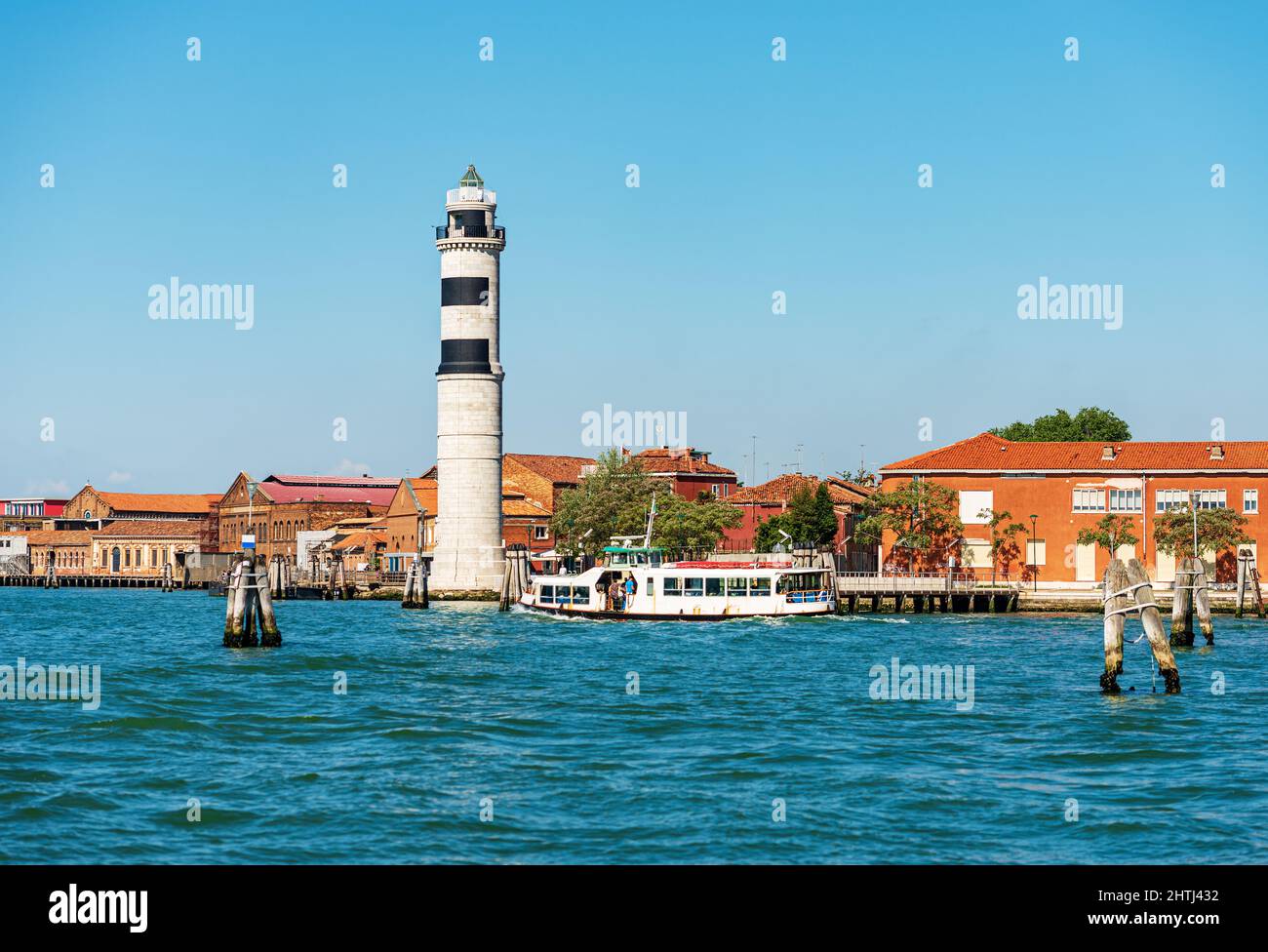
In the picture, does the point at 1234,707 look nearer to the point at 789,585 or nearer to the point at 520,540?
the point at 789,585

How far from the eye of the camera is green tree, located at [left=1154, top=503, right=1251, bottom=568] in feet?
216

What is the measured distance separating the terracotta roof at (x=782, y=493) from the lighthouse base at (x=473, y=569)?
2124 centimetres

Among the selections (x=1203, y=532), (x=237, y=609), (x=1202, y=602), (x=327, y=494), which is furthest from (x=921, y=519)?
(x=327, y=494)

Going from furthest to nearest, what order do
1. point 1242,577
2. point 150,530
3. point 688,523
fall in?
point 150,530, point 688,523, point 1242,577

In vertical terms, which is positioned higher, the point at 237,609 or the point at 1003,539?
the point at 1003,539

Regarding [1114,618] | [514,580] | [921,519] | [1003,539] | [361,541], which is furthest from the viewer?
[361,541]

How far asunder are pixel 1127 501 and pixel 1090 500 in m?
1.59

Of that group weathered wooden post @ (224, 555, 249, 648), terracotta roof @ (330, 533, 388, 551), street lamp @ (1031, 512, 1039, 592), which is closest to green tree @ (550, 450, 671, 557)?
street lamp @ (1031, 512, 1039, 592)

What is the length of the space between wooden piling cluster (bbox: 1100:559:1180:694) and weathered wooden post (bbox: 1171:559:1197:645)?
15.1 meters

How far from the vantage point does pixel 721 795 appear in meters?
19.0

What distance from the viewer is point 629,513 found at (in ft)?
268

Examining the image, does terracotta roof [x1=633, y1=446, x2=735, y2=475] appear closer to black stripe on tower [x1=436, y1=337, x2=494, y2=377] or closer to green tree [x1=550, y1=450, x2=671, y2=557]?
green tree [x1=550, y1=450, x2=671, y2=557]

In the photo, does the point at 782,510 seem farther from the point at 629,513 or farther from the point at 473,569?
the point at 473,569
